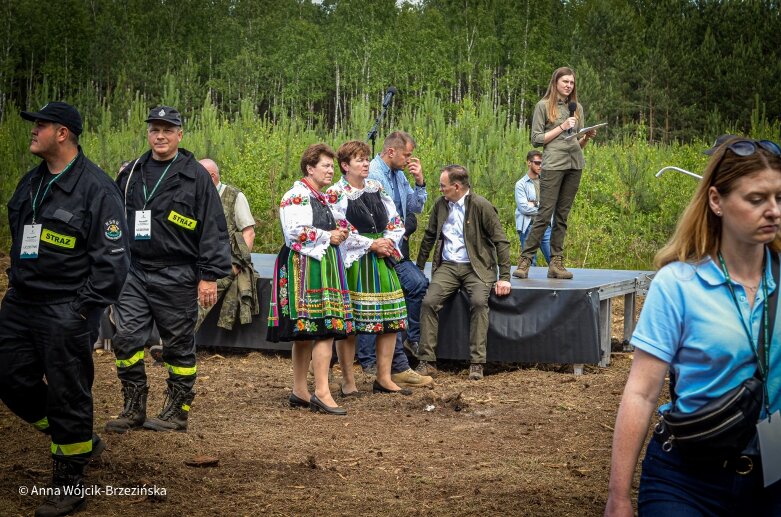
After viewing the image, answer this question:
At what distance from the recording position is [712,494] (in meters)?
2.60

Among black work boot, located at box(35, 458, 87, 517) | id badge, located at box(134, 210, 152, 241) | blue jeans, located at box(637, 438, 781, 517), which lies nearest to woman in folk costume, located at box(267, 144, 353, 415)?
id badge, located at box(134, 210, 152, 241)

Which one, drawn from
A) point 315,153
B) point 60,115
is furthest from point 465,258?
point 60,115

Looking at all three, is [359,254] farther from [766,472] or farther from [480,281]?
[766,472]

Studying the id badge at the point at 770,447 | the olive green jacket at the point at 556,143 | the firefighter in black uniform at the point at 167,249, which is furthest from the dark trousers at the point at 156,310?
the id badge at the point at 770,447

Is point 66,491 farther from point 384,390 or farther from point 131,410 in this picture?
point 384,390

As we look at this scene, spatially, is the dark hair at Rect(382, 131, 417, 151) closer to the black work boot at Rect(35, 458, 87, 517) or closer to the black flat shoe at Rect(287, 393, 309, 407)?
the black flat shoe at Rect(287, 393, 309, 407)

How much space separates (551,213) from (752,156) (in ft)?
22.6

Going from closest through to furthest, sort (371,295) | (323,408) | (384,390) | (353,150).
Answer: (323,408) < (353,150) < (371,295) < (384,390)

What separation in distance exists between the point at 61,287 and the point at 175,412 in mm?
1958

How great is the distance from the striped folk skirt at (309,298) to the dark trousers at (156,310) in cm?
92

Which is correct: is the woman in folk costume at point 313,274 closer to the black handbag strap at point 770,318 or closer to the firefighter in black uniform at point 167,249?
the firefighter in black uniform at point 167,249

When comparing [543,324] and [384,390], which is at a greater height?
[543,324]

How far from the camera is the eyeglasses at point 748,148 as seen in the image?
2.65 m

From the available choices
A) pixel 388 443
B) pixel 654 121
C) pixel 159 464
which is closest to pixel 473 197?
pixel 388 443
